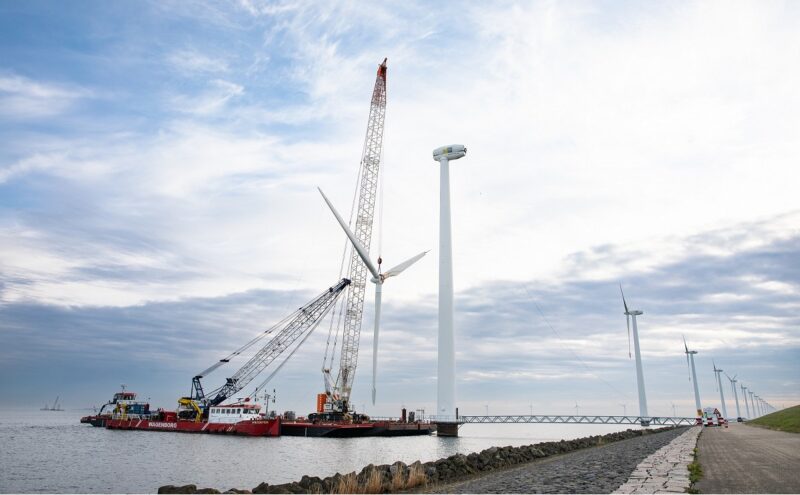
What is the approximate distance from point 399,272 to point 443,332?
13370 mm

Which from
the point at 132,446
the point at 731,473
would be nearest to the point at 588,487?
the point at 731,473

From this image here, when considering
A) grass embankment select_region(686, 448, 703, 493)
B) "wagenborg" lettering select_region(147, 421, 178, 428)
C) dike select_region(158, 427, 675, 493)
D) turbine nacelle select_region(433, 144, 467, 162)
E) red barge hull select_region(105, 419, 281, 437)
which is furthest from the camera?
"wagenborg" lettering select_region(147, 421, 178, 428)

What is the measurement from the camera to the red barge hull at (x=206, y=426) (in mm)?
107238

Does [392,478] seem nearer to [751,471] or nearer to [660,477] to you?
[660,477]

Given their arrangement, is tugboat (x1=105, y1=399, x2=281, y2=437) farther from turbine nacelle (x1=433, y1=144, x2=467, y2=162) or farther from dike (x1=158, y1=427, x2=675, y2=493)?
dike (x1=158, y1=427, x2=675, y2=493)

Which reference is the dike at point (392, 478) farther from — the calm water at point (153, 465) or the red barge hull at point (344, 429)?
the red barge hull at point (344, 429)

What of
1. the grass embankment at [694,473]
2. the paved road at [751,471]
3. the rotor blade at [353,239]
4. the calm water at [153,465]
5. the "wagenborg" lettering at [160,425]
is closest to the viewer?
the grass embankment at [694,473]

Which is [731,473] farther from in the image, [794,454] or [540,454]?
[540,454]

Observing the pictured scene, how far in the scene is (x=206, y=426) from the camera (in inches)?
4515

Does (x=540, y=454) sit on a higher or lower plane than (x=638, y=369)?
lower

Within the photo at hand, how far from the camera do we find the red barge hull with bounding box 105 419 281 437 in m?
107

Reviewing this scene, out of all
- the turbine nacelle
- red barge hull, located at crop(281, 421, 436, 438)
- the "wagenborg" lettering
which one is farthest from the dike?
the "wagenborg" lettering

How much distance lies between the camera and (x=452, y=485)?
2706cm

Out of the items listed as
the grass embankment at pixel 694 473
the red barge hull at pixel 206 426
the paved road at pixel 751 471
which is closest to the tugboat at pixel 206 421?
the red barge hull at pixel 206 426
